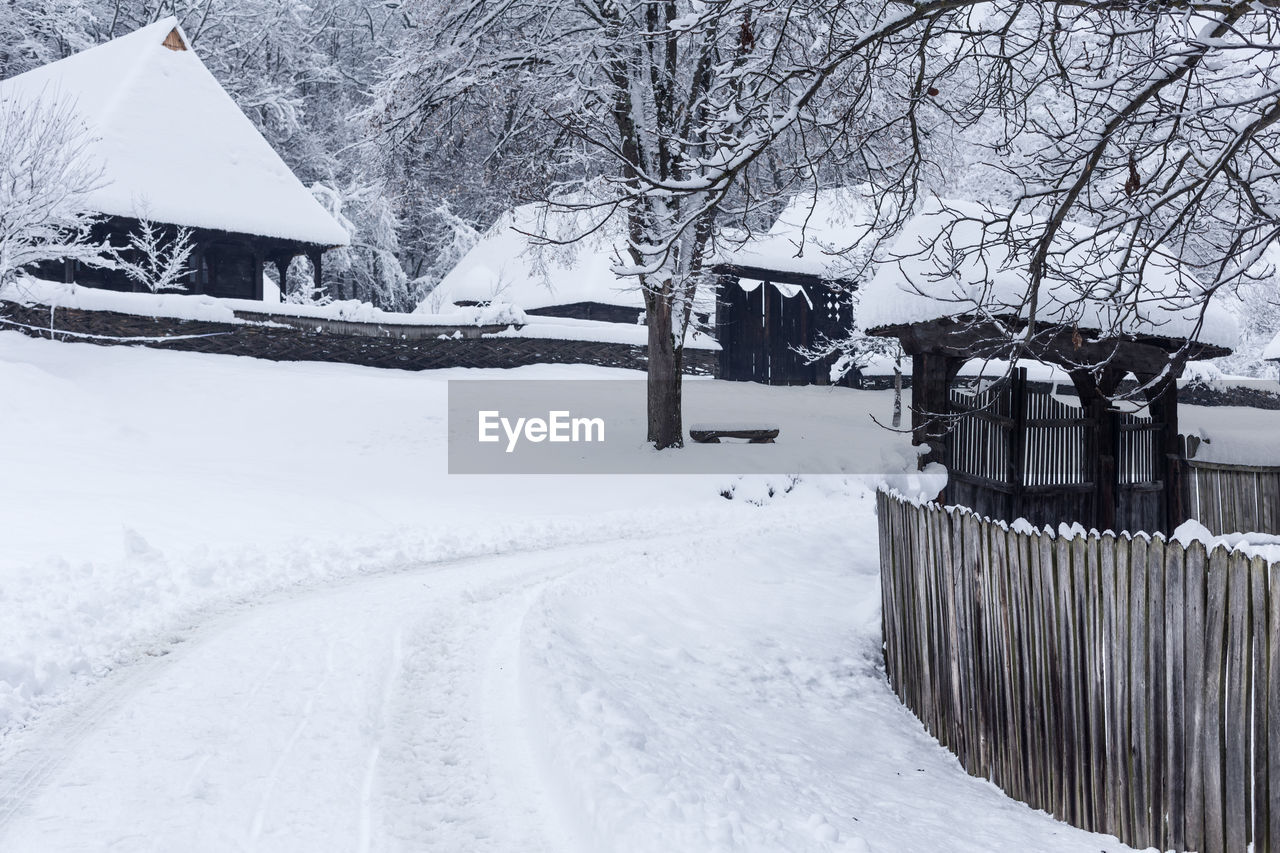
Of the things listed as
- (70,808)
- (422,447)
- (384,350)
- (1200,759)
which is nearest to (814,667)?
(1200,759)

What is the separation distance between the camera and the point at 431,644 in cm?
671

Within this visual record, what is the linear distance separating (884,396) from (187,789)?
Result: 1014 inches

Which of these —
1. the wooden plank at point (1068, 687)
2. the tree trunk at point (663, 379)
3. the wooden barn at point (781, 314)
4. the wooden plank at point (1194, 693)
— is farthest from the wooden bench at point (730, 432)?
the wooden plank at point (1194, 693)

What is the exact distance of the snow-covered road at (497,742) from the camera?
4.14 m

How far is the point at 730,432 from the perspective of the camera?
17.1 metres

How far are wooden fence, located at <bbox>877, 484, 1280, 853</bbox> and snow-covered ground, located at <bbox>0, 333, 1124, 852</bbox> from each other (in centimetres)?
31

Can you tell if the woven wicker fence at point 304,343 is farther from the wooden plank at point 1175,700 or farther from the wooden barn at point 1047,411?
the wooden plank at point 1175,700

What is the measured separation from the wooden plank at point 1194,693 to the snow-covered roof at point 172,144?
2286 cm

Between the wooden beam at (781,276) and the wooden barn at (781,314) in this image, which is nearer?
the wooden beam at (781,276)

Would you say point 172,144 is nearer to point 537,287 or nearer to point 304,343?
point 304,343

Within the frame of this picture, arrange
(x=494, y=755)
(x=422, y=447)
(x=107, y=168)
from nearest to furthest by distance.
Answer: (x=494, y=755) → (x=422, y=447) → (x=107, y=168)

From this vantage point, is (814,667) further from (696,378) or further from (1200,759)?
(696,378)

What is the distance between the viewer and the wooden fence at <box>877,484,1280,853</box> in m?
4.10

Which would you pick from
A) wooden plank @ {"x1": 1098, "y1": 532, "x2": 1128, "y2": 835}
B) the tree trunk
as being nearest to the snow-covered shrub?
the tree trunk
